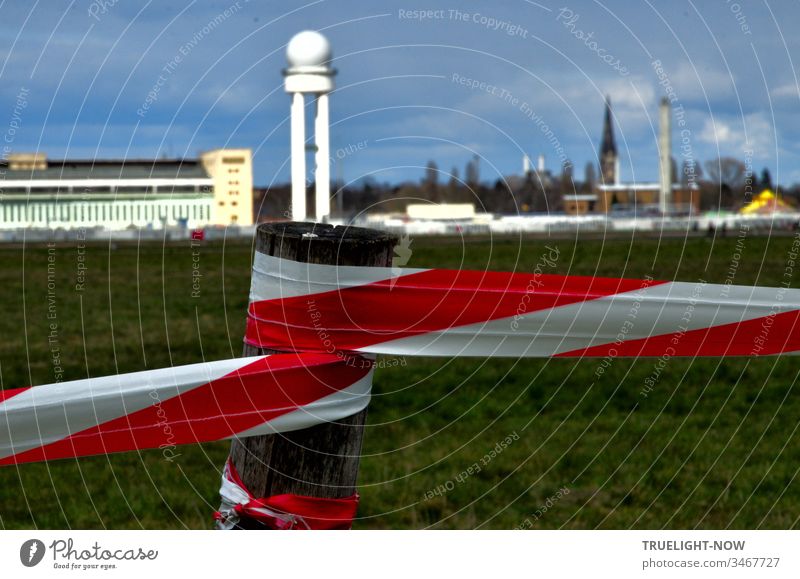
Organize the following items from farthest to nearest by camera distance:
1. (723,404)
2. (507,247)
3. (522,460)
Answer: (507,247)
(723,404)
(522,460)

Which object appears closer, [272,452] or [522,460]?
[272,452]

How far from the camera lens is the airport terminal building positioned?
3.30m

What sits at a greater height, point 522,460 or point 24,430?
point 24,430

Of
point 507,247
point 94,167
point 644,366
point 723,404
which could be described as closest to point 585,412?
point 723,404

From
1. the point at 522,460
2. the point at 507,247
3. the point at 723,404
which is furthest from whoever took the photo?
the point at 507,247

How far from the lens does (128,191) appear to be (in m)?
3.42

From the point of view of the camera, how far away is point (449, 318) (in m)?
2.11

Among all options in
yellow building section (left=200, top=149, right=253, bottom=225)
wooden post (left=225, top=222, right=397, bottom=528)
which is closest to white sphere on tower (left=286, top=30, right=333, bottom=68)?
yellow building section (left=200, top=149, right=253, bottom=225)

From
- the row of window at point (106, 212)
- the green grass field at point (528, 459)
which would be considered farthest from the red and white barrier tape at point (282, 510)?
the row of window at point (106, 212)

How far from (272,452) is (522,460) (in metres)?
3.59

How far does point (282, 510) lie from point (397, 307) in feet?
1.71

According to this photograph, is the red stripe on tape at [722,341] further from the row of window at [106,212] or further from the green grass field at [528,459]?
the row of window at [106,212]

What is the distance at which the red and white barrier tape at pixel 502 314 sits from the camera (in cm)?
208
